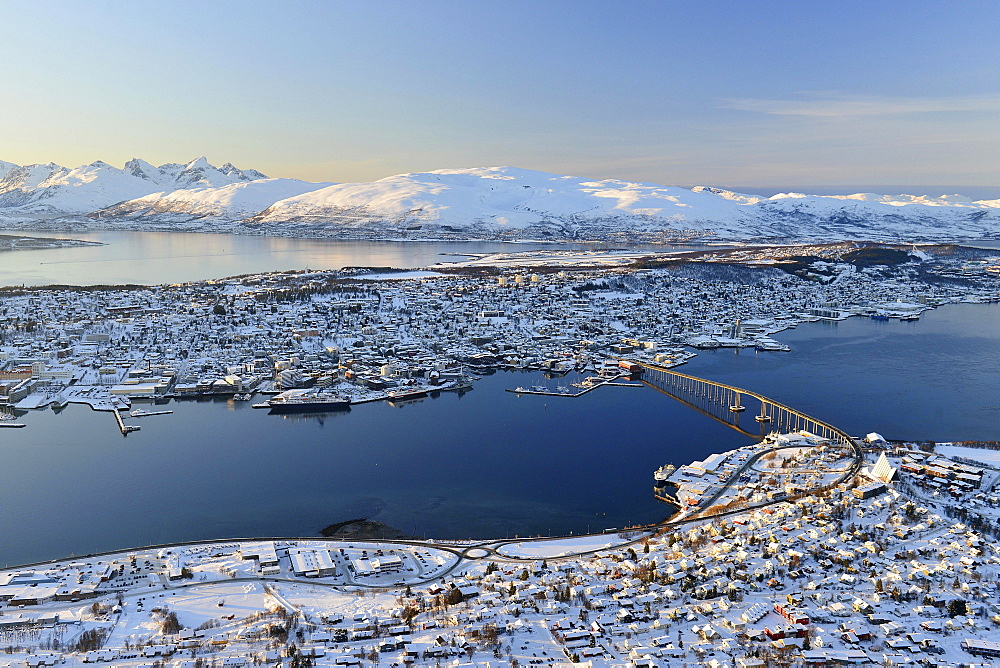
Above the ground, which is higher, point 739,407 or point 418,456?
point 739,407

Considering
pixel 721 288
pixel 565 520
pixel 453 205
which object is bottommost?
pixel 565 520

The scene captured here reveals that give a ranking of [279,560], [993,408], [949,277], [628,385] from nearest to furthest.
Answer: [279,560], [993,408], [628,385], [949,277]

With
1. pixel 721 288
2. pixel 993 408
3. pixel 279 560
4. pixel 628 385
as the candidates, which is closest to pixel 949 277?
pixel 721 288

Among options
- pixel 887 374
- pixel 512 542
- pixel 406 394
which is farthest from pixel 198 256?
pixel 512 542

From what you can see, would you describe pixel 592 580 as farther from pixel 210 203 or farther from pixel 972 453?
pixel 210 203

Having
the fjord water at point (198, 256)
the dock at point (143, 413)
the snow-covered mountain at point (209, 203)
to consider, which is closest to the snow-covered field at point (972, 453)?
the dock at point (143, 413)

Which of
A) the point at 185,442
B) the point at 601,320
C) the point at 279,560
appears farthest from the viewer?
the point at 601,320

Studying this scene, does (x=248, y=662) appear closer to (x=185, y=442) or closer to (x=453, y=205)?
(x=185, y=442)
